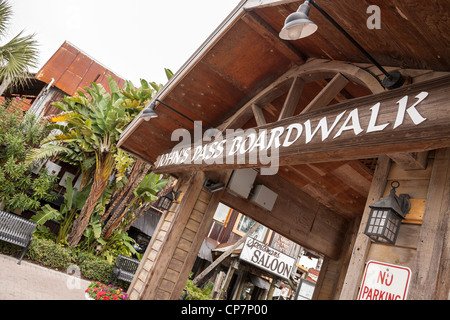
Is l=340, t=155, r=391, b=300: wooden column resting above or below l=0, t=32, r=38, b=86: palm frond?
below

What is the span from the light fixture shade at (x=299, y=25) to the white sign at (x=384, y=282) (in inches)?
74.9

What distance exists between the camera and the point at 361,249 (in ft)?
9.50

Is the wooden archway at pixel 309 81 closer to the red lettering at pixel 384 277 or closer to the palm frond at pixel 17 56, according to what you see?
the red lettering at pixel 384 277

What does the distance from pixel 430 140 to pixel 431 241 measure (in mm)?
875

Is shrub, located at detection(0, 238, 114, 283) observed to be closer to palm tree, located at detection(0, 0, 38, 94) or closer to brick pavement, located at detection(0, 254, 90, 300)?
brick pavement, located at detection(0, 254, 90, 300)

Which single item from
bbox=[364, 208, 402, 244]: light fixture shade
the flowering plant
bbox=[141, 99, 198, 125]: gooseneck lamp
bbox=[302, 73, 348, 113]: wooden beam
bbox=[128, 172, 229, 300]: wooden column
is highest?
bbox=[302, 73, 348, 113]: wooden beam

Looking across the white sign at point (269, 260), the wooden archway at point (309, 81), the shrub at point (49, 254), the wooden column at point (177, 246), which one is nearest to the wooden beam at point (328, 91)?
the wooden archway at point (309, 81)

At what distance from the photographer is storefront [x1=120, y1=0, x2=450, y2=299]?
2303mm

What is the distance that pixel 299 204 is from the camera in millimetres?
6711

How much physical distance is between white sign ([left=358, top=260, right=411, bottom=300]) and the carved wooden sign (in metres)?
0.93

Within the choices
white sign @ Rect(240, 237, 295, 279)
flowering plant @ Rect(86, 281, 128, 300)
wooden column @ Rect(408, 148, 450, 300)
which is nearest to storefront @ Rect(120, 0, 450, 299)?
wooden column @ Rect(408, 148, 450, 300)

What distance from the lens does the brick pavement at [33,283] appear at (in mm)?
6285
